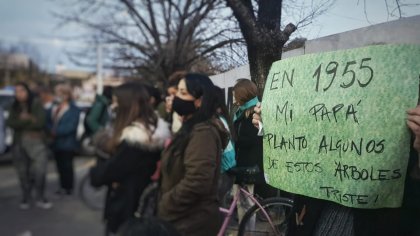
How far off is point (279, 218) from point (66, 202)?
215 inches

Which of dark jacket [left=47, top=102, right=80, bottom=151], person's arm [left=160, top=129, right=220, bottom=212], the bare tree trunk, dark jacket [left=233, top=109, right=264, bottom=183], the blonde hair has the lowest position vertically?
dark jacket [left=47, top=102, right=80, bottom=151]

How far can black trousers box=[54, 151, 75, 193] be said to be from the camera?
6754 mm

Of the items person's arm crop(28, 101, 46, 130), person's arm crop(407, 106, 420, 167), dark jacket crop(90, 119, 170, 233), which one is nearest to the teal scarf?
person's arm crop(407, 106, 420, 167)

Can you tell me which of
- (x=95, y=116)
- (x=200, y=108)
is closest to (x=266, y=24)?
(x=200, y=108)

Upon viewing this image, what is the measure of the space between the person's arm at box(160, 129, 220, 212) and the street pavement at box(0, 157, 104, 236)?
3.17m

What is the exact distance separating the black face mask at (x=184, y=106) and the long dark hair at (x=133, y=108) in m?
0.71

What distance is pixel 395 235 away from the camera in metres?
1.19

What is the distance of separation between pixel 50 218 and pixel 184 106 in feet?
13.0

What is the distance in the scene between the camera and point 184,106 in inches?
98.8

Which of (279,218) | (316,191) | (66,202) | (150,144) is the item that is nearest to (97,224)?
(66,202)

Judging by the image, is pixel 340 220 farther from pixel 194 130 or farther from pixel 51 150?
pixel 51 150

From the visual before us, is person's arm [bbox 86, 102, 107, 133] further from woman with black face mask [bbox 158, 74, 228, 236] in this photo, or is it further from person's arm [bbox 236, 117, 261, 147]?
person's arm [bbox 236, 117, 261, 147]

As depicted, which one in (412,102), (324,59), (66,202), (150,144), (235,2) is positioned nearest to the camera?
(412,102)

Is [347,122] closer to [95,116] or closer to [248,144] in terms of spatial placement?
[248,144]
